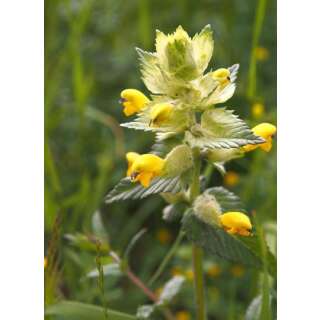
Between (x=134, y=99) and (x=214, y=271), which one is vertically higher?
(x=134, y=99)

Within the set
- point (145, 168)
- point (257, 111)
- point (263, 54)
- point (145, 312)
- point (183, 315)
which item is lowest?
point (183, 315)

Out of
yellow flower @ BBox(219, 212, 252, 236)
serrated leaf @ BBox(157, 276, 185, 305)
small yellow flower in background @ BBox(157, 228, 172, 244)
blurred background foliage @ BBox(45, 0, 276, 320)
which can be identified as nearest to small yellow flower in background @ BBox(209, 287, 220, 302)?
blurred background foliage @ BBox(45, 0, 276, 320)

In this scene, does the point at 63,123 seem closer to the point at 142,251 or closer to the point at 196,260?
the point at 142,251

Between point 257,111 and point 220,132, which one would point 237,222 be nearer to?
point 220,132

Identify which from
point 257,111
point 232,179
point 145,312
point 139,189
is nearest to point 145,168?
point 139,189

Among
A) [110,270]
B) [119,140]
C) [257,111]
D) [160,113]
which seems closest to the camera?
[160,113]

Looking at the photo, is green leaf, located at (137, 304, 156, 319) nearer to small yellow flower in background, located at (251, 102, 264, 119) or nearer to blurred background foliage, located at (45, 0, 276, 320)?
blurred background foliage, located at (45, 0, 276, 320)
